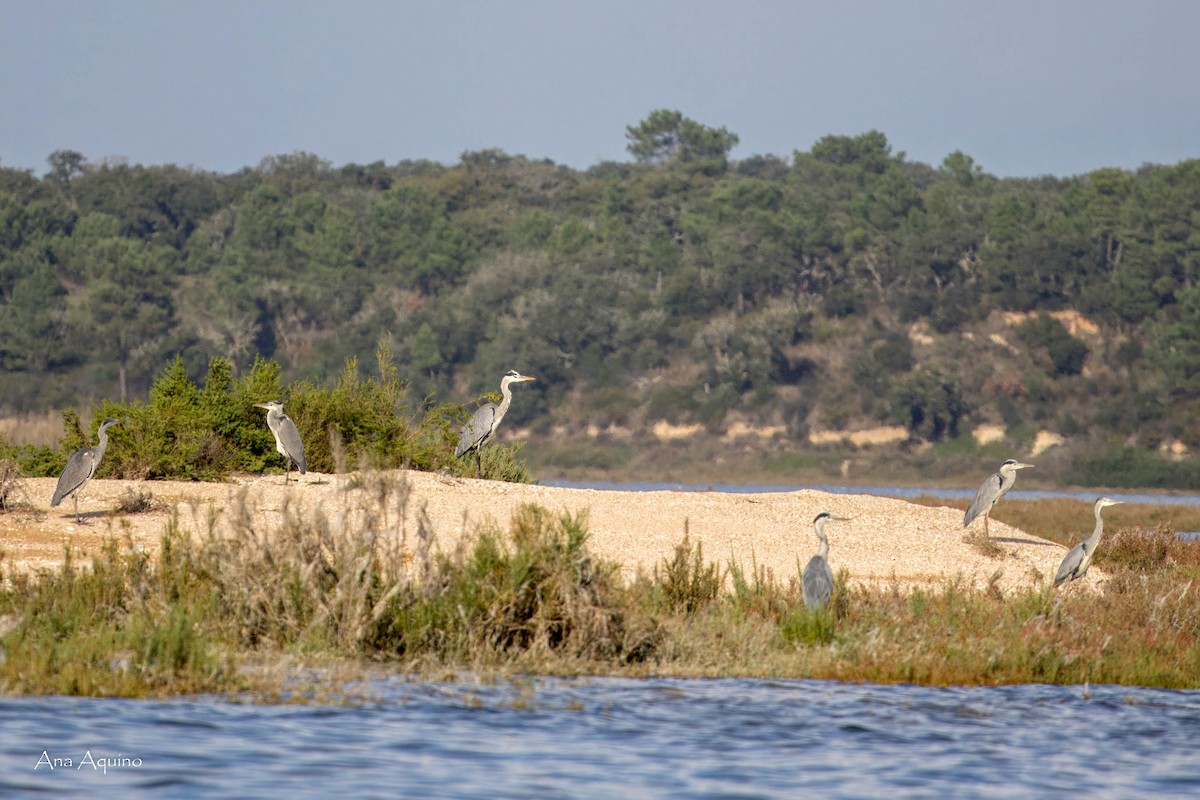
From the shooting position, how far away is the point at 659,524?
63.9ft

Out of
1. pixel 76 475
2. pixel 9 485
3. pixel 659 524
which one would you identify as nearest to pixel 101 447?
pixel 76 475

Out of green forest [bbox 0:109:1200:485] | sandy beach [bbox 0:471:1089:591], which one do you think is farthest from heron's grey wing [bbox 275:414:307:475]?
green forest [bbox 0:109:1200:485]

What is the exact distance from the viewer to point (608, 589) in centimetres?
1156

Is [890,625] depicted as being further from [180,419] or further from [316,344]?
[316,344]

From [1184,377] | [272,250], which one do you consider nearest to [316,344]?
[272,250]

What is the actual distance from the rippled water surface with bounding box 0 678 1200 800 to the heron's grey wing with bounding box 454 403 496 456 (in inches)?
426

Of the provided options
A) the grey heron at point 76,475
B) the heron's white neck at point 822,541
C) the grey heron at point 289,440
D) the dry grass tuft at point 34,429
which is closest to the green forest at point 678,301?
the dry grass tuft at point 34,429

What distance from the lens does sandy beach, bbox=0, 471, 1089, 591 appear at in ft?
54.2

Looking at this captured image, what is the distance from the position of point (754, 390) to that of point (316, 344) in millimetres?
18701

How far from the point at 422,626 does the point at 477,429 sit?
10853 millimetres

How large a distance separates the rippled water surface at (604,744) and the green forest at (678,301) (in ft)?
144

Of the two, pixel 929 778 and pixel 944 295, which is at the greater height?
pixel 944 295

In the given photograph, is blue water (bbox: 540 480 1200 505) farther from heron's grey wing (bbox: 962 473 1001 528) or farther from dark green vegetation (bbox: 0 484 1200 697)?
dark green vegetation (bbox: 0 484 1200 697)

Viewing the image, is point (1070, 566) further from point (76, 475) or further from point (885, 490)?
point (885, 490)
